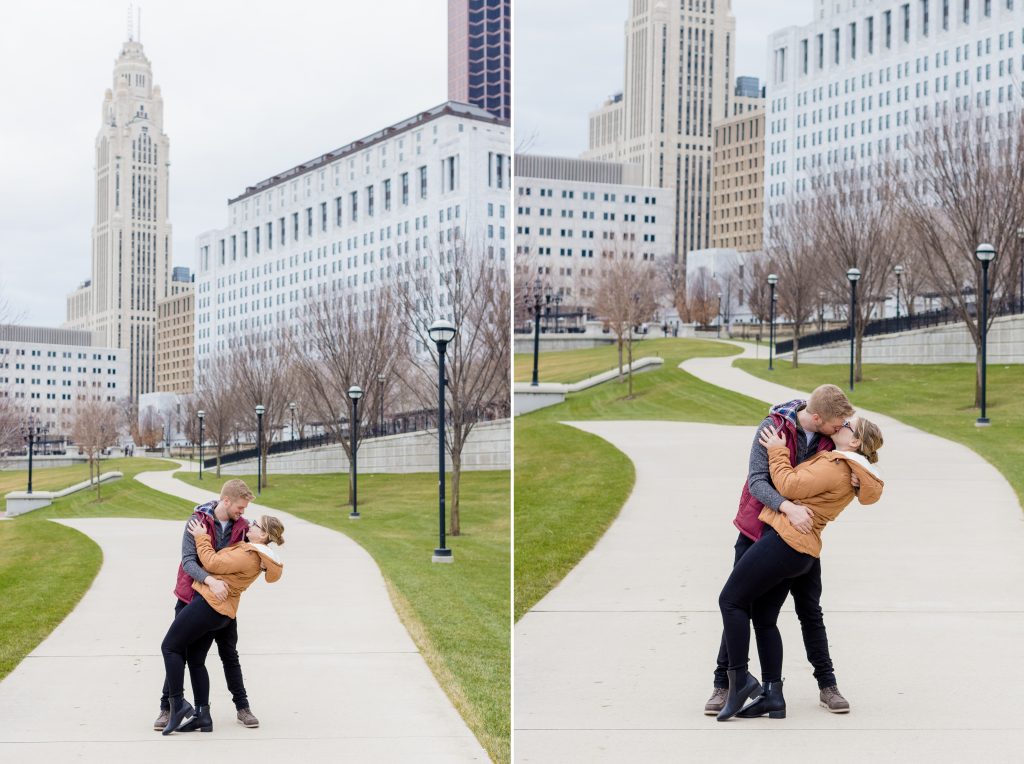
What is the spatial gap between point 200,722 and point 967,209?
14.1 meters

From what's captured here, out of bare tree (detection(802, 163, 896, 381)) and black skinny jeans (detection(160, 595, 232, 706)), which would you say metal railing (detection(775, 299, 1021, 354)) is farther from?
black skinny jeans (detection(160, 595, 232, 706))

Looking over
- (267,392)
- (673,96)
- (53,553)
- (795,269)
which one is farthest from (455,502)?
(673,96)

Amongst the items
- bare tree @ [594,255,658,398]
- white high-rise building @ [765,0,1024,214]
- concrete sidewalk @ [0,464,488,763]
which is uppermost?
white high-rise building @ [765,0,1024,214]

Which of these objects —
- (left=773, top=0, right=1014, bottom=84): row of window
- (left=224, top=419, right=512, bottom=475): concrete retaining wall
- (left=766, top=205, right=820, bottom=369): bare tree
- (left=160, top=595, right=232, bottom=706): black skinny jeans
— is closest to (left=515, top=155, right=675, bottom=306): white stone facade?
(left=224, top=419, right=512, bottom=475): concrete retaining wall

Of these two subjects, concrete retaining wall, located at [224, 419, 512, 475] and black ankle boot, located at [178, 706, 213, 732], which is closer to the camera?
black ankle boot, located at [178, 706, 213, 732]

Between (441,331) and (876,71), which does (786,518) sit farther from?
(876,71)

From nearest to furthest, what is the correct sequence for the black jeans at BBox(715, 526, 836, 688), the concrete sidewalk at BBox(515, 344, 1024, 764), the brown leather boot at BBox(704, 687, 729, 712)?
the black jeans at BBox(715, 526, 836, 688)
the concrete sidewalk at BBox(515, 344, 1024, 764)
the brown leather boot at BBox(704, 687, 729, 712)

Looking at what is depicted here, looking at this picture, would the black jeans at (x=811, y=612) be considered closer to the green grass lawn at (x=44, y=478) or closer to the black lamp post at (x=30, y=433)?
the black lamp post at (x=30, y=433)

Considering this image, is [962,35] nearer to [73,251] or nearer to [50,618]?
[73,251]

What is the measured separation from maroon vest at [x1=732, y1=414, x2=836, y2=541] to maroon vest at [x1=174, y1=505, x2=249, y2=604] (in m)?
2.47

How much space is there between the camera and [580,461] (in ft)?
49.4

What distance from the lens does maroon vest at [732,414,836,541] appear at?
5.10m

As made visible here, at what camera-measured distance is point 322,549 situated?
1697 centimetres

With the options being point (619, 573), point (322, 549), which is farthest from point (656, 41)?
point (619, 573)
